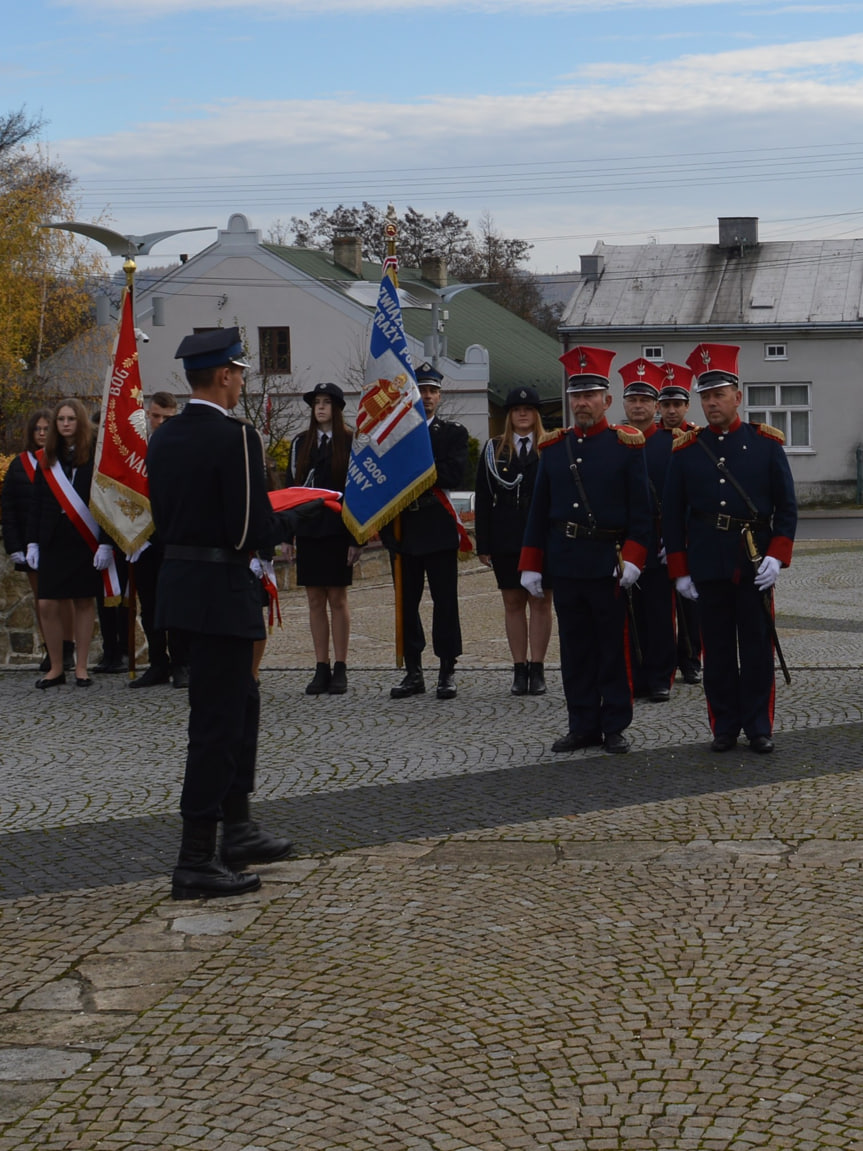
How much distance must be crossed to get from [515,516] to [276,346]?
42.0 m

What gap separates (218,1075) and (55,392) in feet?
156

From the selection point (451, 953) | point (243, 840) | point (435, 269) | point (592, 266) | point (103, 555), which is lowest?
point (451, 953)

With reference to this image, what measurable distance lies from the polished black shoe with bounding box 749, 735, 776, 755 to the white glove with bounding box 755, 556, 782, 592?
2.51ft

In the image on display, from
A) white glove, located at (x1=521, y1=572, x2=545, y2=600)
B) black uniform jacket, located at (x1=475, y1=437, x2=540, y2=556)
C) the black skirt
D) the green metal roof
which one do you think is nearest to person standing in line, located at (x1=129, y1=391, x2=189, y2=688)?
the black skirt

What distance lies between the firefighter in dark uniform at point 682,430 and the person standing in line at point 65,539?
12.6 ft

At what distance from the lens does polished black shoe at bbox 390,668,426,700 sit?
398 inches

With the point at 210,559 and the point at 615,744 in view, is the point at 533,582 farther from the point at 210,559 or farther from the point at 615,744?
the point at 210,559

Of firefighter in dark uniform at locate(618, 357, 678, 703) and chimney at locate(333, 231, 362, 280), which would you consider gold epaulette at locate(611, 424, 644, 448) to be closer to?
firefighter in dark uniform at locate(618, 357, 678, 703)

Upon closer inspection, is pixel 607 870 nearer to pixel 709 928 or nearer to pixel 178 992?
pixel 709 928

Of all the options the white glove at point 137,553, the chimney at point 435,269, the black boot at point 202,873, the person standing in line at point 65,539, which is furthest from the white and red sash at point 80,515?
the chimney at point 435,269

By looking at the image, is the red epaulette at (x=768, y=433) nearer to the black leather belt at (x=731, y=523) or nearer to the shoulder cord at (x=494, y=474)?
the black leather belt at (x=731, y=523)

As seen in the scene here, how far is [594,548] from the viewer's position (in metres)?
8.26

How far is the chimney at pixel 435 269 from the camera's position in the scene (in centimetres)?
5669

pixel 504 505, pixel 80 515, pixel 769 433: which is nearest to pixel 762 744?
pixel 769 433
